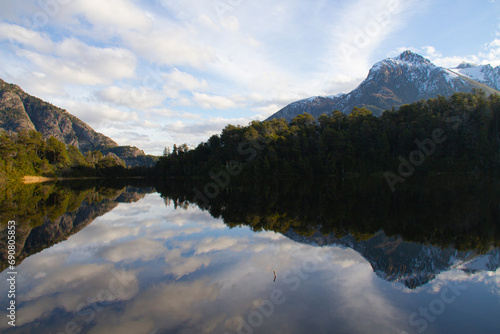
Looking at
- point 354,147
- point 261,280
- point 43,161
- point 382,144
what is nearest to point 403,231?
point 261,280

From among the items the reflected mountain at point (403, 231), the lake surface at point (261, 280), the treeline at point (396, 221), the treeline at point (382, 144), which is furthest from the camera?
the treeline at point (382, 144)

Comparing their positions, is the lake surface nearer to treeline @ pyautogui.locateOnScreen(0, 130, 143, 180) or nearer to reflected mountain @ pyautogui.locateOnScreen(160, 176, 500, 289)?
reflected mountain @ pyautogui.locateOnScreen(160, 176, 500, 289)

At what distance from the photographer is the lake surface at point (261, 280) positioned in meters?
6.39

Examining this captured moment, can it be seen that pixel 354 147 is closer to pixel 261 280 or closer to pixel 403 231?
pixel 403 231

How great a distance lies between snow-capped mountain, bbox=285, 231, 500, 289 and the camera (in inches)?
354

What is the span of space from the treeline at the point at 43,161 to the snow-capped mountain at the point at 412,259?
94171 mm

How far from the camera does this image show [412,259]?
399 inches

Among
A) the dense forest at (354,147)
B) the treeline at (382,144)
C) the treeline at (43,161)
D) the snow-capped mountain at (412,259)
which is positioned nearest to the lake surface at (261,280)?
the snow-capped mountain at (412,259)

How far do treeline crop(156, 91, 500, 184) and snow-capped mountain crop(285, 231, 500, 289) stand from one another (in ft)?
187

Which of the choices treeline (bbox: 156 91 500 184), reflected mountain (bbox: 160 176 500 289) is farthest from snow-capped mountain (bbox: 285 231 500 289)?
treeline (bbox: 156 91 500 184)

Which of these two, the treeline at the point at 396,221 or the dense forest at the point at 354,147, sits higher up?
the dense forest at the point at 354,147

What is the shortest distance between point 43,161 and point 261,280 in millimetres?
114760

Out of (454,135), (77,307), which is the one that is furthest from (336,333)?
(454,135)

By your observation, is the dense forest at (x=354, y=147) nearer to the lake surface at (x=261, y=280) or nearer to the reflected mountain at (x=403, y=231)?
the reflected mountain at (x=403, y=231)
